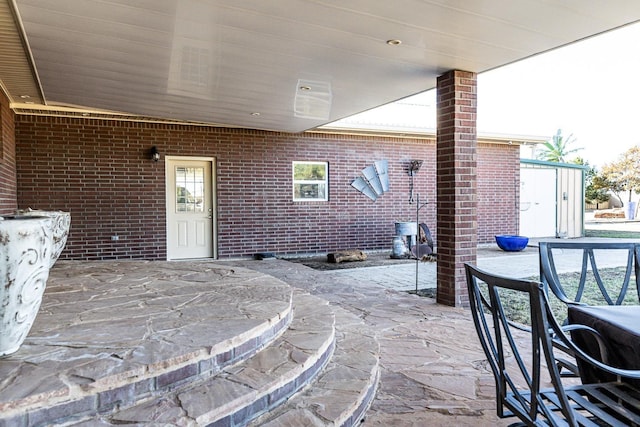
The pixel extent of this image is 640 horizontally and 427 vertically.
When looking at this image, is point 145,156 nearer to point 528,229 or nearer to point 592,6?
point 592,6

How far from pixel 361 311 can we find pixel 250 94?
3.36 meters

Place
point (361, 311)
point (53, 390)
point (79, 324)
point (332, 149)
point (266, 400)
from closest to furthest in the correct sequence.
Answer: point (53, 390)
point (266, 400)
point (79, 324)
point (361, 311)
point (332, 149)

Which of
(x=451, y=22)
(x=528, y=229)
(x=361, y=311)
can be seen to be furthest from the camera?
(x=528, y=229)

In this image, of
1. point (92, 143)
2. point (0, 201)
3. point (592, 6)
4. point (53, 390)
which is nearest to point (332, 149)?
point (92, 143)

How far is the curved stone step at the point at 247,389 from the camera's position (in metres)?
1.68

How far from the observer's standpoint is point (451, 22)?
3.57 metres

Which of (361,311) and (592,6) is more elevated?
(592,6)

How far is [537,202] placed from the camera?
43.2ft

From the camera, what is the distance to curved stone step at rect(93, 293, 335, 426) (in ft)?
5.51

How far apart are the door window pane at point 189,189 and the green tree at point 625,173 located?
27246 mm

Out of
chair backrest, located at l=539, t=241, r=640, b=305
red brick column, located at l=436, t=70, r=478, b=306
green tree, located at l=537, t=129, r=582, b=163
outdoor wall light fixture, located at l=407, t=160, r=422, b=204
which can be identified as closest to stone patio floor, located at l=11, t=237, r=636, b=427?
red brick column, located at l=436, t=70, r=478, b=306

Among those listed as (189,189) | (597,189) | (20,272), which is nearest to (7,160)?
(189,189)

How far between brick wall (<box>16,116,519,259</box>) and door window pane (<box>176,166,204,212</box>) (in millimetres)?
366

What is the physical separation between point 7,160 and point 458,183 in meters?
6.24
